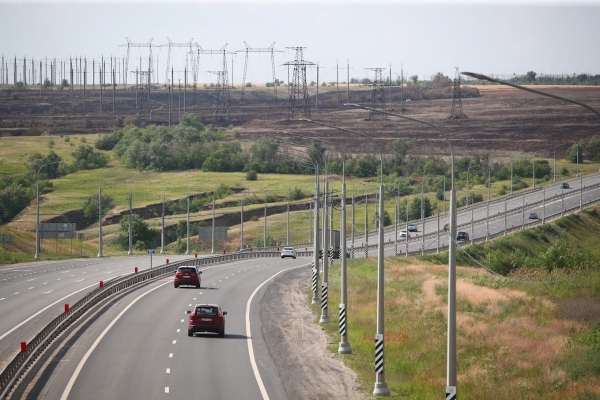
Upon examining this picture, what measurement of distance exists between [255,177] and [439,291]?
129 metres

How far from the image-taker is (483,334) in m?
47.2

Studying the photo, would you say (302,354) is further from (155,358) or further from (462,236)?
(462,236)

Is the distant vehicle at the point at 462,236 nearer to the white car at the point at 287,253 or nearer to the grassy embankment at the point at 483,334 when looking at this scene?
the white car at the point at 287,253

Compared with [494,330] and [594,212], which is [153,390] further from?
[594,212]

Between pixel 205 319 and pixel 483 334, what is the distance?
44.9 ft

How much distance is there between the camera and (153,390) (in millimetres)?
31141

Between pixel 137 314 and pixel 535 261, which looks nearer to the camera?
pixel 137 314

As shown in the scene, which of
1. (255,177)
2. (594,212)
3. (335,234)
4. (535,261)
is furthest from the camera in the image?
(255,177)

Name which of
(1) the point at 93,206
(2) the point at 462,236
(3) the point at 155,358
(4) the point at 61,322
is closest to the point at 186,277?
(4) the point at 61,322

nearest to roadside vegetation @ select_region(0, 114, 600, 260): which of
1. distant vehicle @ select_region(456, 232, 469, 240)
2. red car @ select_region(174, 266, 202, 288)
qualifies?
distant vehicle @ select_region(456, 232, 469, 240)

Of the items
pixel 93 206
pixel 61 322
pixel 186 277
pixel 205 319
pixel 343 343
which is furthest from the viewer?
pixel 93 206

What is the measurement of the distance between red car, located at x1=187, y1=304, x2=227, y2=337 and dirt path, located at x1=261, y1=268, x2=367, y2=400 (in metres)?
2.56

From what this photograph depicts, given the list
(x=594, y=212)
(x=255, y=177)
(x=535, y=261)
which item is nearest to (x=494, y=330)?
(x=535, y=261)

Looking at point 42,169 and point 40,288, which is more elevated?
point 42,169
